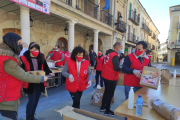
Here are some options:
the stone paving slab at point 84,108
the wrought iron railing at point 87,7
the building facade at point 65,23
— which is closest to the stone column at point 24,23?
the building facade at point 65,23

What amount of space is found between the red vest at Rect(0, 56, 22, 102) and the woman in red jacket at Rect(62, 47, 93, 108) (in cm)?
90

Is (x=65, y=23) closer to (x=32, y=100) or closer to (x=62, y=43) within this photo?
(x=62, y=43)

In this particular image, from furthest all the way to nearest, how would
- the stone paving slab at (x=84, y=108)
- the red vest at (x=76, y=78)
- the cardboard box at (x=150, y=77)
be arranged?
the stone paving slab at (x=84, y=108) → the red vest at (x=76, y=78) → the cardboard box at (x=150, y=77)

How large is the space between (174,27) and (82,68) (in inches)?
1097

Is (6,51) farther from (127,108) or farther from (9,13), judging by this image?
(9,13)

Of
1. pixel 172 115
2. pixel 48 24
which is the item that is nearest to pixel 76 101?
pixel 172 115

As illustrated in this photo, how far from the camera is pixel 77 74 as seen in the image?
93.4 inches

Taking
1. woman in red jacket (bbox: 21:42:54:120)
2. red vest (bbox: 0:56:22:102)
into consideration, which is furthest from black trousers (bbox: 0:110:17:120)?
woman in red jacket (bbox: 21:42:54:120)

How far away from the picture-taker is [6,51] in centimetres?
145

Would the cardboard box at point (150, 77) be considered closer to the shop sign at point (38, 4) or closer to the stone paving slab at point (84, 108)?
the stone paving slab at point (84, 108)

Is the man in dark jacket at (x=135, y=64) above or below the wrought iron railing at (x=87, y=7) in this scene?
below

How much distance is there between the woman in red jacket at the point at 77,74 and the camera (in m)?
2.33

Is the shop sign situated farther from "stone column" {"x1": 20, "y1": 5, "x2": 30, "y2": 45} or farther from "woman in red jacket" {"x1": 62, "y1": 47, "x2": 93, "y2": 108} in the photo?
"woman in red jacket" {"x1": 62, "y1": 47, "x2": 93, "y2": 108}

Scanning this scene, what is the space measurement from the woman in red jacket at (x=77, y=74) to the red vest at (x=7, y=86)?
0.90 meters
